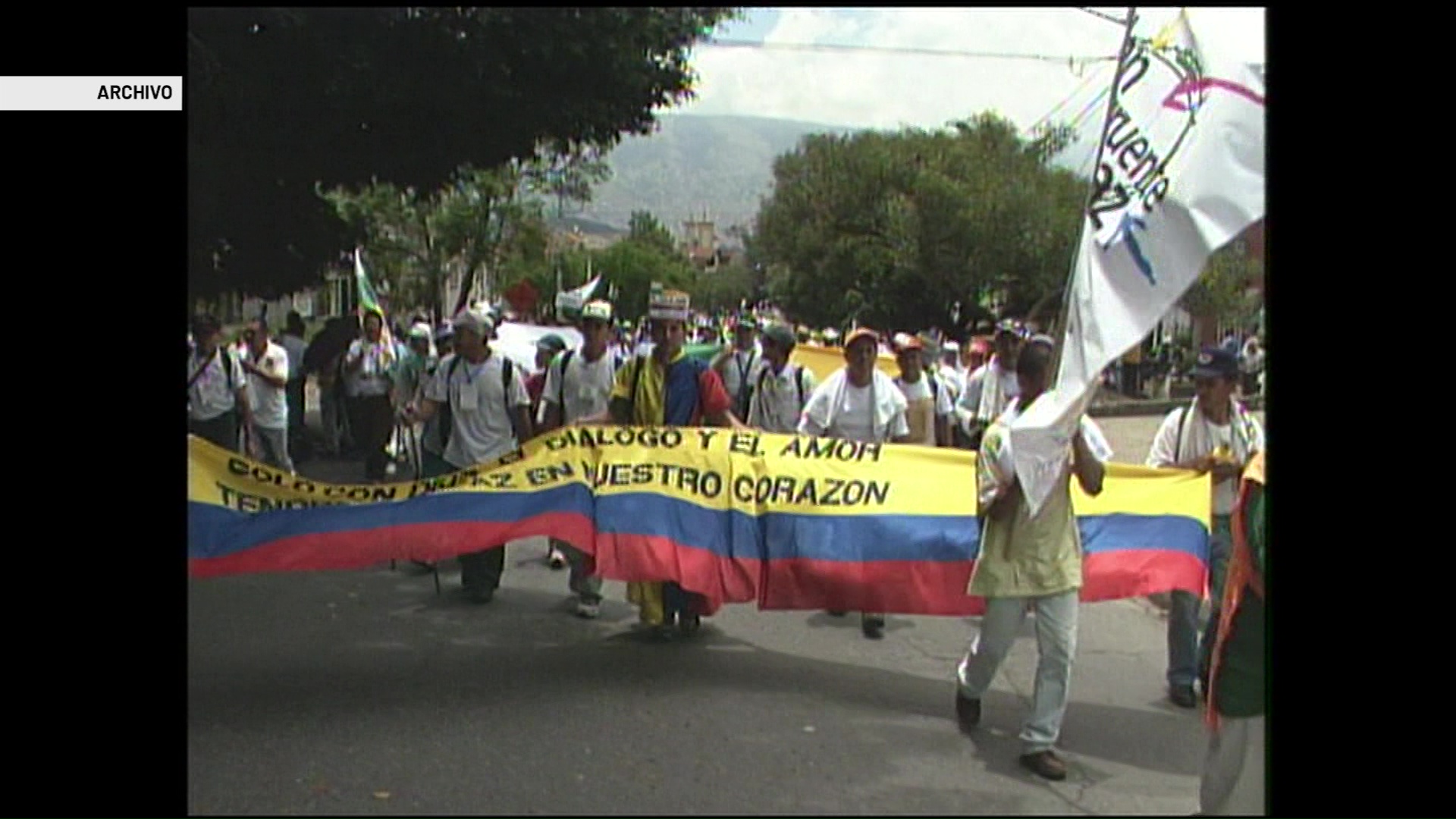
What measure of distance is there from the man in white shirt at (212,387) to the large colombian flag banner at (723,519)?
14.1ft

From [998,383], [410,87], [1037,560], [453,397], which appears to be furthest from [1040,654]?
[410,87]

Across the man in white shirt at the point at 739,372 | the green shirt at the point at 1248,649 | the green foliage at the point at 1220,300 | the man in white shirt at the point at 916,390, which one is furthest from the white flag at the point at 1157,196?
the green foliage at the point at 1220,300

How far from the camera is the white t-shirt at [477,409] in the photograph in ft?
23.8

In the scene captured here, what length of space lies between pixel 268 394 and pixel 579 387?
4067 mm

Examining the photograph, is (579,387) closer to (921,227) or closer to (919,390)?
(919,390)

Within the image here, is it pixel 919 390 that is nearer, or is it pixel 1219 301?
pixel 919 390

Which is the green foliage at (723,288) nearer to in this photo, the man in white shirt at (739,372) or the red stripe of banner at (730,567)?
the man in white shirt at (739,372)

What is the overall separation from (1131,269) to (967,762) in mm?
1875

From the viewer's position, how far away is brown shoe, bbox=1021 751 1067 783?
4.52 meters

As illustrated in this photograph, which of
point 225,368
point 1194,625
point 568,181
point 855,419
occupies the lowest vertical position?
point 1194,625

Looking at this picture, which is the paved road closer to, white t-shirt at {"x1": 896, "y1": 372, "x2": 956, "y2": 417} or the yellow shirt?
the yellow shirt

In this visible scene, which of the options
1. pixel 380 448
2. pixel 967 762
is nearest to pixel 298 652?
pixel 967 762

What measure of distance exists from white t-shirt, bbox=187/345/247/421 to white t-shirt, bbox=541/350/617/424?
3249 millimetres

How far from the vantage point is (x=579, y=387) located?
7844mm
